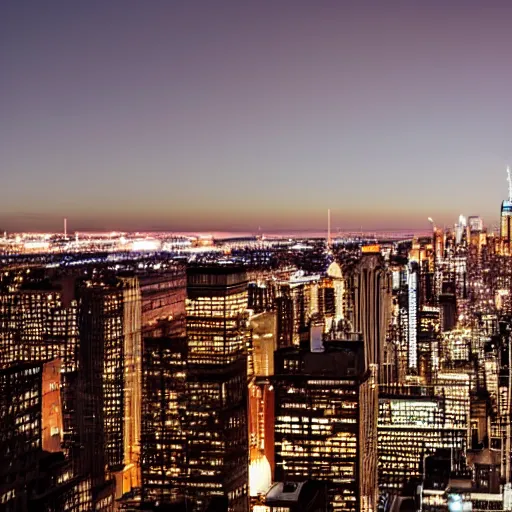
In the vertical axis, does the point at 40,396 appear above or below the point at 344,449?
above

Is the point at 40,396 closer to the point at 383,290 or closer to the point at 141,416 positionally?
the point at 141,416

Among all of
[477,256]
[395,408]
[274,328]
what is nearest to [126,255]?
[274,328]

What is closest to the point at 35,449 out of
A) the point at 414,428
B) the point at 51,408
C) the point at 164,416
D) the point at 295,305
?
the point at 51,408

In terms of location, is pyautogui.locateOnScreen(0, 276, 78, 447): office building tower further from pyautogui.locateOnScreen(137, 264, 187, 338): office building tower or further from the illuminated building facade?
the illuminated building facade

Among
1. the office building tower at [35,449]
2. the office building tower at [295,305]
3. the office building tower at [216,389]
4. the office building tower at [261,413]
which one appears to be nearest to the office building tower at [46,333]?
the office building tower at [35,449]

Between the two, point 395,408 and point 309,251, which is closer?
point 309,251

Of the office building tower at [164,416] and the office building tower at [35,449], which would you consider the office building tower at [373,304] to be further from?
the office building tower at [35,449]

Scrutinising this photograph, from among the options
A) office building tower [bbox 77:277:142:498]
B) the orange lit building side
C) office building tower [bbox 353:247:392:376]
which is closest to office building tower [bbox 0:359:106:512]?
the orange lit building side
